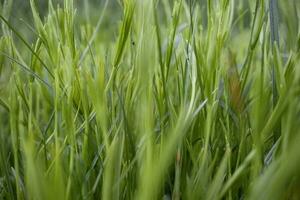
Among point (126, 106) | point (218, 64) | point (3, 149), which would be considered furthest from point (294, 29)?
point (3, 149)

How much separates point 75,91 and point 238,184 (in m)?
0.22

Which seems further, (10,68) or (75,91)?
(10,68)

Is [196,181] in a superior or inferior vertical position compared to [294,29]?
inferior

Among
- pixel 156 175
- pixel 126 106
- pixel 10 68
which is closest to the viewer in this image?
pixel 156 175

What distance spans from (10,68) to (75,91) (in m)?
0.16

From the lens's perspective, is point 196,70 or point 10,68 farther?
point 10,68

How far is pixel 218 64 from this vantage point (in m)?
0.58

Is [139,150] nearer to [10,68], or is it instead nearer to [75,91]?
[75,91]

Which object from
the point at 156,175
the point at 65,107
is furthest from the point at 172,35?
the point at 156,175

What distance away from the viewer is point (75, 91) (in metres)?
0.60

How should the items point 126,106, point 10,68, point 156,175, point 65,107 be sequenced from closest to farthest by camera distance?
1. point 156,175
2. point 65,107
3. point 126,106
4. point 10,68

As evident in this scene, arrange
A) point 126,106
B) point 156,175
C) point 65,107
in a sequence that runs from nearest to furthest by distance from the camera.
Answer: point 156,175
point 65,107
point 126,106

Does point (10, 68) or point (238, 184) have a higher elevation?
point (10, 68)

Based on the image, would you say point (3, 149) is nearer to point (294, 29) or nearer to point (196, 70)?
point (196, 70)
